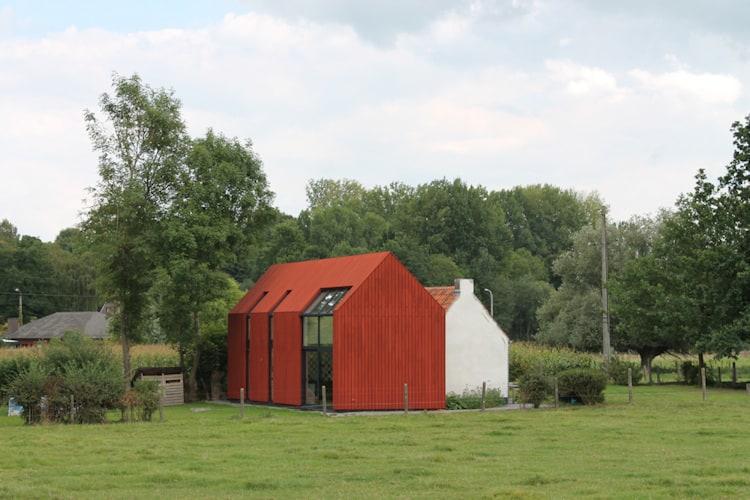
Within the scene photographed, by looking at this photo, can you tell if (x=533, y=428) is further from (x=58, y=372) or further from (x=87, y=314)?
(x=87, y=314)

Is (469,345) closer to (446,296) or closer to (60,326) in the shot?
(446,296)

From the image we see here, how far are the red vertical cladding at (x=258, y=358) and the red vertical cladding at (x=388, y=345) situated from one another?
5.68 metres

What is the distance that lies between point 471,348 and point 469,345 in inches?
5.9

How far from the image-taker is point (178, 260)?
1587 inches

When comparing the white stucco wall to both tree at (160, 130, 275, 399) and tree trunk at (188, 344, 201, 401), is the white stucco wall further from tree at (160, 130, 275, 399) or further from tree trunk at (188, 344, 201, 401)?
tree trunk at (188, 344, 201, 401)

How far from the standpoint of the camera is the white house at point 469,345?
128 feet

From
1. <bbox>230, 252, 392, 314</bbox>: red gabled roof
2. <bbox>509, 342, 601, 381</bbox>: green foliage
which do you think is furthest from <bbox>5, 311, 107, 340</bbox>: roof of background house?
<bbox>509, 342, 601, 381</bbox>: green foliage

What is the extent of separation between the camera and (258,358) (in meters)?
39.5

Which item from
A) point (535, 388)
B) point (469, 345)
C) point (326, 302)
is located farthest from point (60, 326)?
point (535, 388)

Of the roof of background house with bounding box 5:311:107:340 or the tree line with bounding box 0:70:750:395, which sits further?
the roof of background house with bounding box 5:311:107:340

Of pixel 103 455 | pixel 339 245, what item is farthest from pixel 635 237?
pixel 103 455

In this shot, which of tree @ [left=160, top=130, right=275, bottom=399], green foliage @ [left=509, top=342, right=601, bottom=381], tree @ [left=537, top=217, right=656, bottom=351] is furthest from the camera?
tree @ [left=537, top=217, right=656, bottom=351]

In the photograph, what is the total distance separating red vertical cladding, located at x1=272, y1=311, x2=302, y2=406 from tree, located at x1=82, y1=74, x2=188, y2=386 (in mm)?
7752

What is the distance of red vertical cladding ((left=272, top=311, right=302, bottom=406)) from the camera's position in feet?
118
